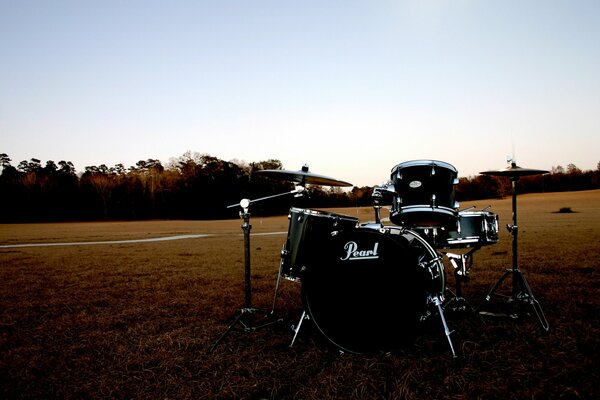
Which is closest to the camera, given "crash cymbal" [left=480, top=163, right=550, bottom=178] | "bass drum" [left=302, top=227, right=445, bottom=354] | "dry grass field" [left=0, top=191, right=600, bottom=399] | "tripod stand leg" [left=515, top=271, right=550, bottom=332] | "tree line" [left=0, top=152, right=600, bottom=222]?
"dry grass field" [left=0, top=191, right=600, bottom=399]

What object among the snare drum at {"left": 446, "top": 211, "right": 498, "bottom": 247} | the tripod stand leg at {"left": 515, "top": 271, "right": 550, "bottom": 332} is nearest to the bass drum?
the snare drum at {"left": 446, "top": 211, "right": 498, "bottom": 247}

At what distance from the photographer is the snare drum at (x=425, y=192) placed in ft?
15.5

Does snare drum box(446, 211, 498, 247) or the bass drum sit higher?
snare drum box(446, 211, 498, 247)

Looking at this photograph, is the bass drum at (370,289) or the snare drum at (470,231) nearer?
the bass drum at (370,289)

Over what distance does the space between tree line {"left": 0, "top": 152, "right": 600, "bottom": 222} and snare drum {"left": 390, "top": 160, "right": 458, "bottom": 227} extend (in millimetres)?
50712

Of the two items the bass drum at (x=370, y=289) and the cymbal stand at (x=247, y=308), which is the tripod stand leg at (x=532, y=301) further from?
the cymbal stand at (x=247, y=308)

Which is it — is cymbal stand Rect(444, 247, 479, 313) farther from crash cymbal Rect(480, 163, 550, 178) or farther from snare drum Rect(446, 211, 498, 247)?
crash cymbal Rect(480, 163, 550, 178)

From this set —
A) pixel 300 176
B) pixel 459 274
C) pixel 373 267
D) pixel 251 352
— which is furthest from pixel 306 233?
pixel 459 274

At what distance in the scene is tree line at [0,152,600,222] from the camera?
5959 centimetres

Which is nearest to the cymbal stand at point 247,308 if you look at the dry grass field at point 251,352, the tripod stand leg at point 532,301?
the dry grass field at point 251,352

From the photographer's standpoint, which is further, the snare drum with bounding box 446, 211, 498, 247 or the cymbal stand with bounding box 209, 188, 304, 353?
the snare drum with bounding box 446, 211, 498, 247

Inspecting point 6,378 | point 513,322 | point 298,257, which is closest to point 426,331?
point 513,322

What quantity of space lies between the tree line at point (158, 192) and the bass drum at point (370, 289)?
168ft

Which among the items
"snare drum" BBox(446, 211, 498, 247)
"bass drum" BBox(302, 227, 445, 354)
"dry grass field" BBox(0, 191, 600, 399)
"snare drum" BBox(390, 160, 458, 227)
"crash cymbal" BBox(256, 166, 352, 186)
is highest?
"crash cymbal" BBox(256, 166, 352, 186)
